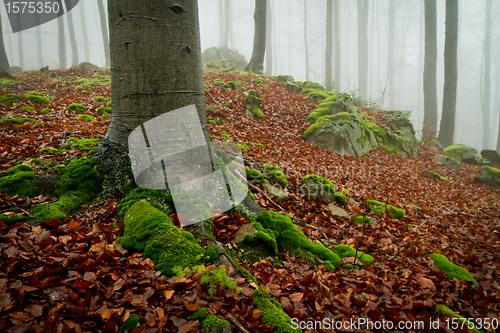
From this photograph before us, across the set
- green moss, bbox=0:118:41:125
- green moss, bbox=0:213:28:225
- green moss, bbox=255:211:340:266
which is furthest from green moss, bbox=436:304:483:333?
green moss, bbox=0:118:41:125

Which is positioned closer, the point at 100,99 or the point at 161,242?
the point at 161,242

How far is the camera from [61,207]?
7.88 feet

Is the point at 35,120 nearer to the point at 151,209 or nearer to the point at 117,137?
the point at 117,137

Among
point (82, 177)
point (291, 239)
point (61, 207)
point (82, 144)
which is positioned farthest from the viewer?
point (82, 144)

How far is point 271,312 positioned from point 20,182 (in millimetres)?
2909

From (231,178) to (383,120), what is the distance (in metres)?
10.8

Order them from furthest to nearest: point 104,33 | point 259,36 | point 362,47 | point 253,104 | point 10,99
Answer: point 362,47 < point 104,33 < point 259,36 < point 253,104 < point 10,99

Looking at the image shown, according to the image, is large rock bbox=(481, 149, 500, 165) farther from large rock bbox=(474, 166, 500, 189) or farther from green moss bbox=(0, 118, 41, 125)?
green moss bbox=(0, 118, 41, 125)

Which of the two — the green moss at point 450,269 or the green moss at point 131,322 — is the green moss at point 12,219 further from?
the green moss at point 450,269

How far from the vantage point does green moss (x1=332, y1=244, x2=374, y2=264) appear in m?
2.96

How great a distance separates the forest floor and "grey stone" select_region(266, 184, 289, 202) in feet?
0.58

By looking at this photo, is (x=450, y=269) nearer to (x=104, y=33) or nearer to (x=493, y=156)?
(x=493, y=156)

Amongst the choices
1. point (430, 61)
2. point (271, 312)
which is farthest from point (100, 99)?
point (430, 61)

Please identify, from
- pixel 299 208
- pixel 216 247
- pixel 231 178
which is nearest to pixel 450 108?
pixel 299 208
